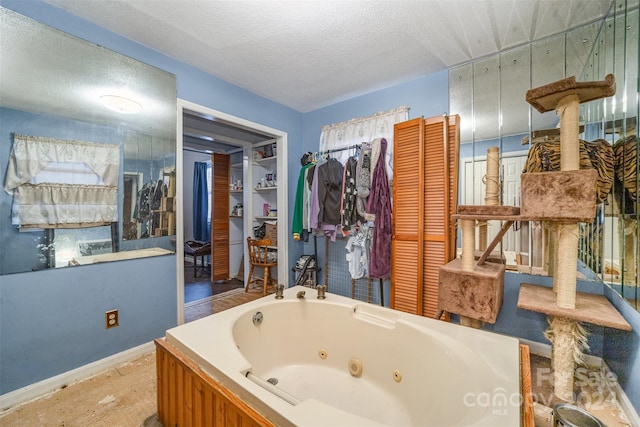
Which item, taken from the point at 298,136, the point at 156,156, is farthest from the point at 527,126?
the point at 156,156

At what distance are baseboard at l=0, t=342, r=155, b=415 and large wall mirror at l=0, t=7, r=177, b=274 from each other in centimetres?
70

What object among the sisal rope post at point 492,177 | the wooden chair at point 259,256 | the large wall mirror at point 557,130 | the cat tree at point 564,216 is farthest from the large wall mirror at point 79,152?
Result: the large wall mirror at point 557,130

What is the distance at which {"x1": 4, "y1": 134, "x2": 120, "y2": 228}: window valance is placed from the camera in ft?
4.95

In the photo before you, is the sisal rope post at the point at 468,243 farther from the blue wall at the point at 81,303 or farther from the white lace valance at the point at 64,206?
the white lace valance at the point at 64,206

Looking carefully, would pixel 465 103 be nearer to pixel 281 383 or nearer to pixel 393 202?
pixel 393 202

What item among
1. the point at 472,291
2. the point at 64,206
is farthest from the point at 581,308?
the point at 64,206

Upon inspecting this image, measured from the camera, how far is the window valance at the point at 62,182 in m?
1.51

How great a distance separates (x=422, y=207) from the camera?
221 cm

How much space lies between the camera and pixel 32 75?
1537 millimetres

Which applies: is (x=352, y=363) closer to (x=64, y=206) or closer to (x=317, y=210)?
(x=317, y=210)

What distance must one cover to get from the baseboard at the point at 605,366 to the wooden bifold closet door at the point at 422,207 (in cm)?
73

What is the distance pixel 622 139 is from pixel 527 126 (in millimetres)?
808

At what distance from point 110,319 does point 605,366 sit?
327cm

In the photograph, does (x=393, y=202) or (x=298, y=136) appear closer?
(x=393, y=202)
